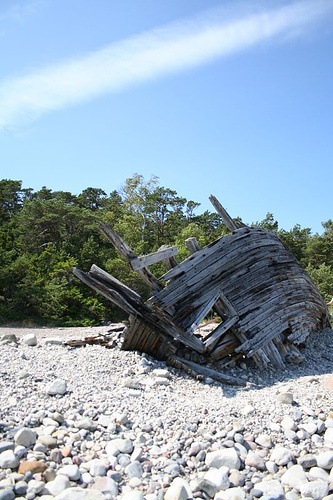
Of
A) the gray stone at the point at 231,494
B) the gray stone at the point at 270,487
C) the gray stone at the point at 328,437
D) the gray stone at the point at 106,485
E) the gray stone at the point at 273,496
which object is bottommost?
the gray stone at the point at 106,485

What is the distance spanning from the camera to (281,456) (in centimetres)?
430

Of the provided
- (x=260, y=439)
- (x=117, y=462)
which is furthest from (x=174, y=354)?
(x=117, y=462)

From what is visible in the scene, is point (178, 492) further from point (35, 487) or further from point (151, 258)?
point (151, 258)

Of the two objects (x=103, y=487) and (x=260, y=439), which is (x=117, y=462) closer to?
(x=103, y=487)

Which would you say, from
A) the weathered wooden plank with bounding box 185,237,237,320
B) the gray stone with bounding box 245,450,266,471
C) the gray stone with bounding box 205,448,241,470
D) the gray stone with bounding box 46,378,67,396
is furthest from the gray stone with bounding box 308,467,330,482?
the weathered wooden plank with bounding box 185,237,237,320

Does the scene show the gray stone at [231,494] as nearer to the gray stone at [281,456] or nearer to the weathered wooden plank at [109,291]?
the gray stone at [281,456]

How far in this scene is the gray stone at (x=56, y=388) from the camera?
5344 millimetres

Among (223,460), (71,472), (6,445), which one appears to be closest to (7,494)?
(71,472)

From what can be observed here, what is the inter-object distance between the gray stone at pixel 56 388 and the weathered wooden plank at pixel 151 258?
237 centimetres

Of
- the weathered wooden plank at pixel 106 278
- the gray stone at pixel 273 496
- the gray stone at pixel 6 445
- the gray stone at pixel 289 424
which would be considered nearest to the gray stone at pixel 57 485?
the gray stone at pixel 6 445

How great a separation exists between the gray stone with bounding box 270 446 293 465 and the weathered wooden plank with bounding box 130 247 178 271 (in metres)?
3.55

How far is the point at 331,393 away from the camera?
20.8ft

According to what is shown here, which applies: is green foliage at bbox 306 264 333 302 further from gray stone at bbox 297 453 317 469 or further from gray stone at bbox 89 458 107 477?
gray stone at bbox 89 458 107 477

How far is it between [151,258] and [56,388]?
9.35 feet
